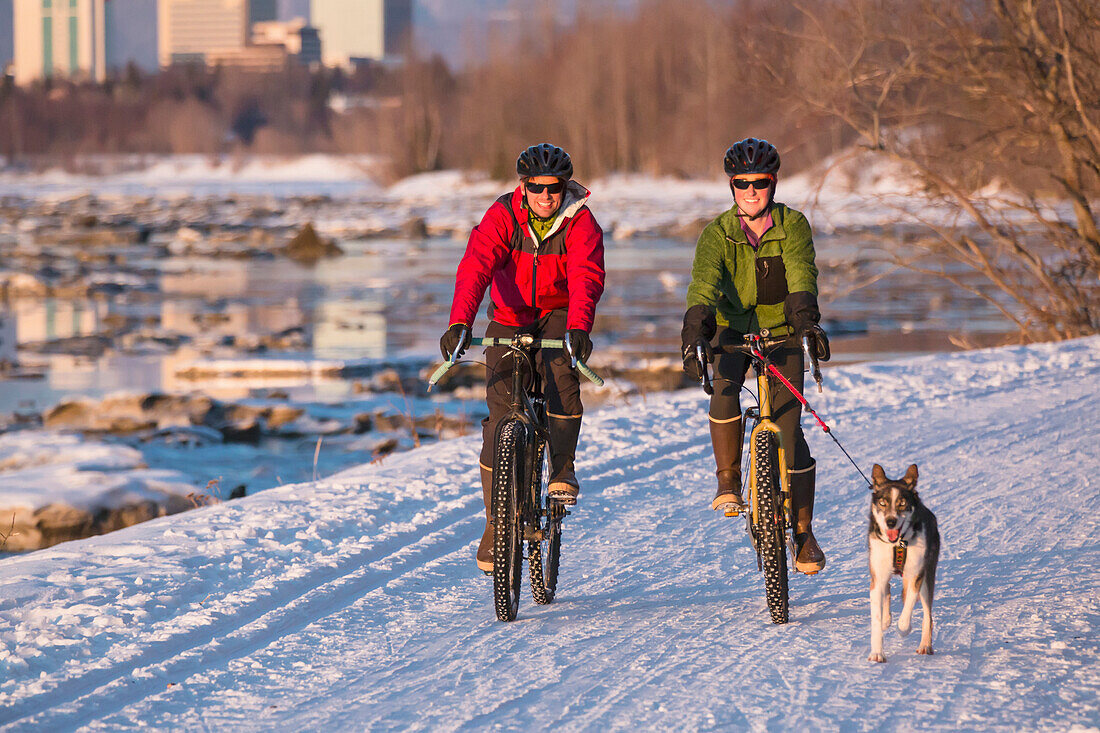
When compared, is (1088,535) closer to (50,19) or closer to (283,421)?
(283,421)

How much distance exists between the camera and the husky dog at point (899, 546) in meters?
4.46

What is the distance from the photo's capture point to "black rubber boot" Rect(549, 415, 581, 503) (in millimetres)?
5473

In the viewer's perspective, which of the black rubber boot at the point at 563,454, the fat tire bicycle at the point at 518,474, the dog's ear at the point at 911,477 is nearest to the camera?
the dog's ear at the point at 911,477

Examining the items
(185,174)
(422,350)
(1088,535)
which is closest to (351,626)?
(1088,535)

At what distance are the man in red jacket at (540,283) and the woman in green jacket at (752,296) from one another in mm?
478

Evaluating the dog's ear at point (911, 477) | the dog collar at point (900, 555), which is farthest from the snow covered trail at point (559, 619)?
the dog's ear at point (911, 477)

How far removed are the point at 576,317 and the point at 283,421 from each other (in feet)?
25.9

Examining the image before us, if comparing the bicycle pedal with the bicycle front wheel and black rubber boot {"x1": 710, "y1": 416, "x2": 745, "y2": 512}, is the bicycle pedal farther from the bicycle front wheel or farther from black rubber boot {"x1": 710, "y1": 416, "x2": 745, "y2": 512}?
the bicycle front wheel

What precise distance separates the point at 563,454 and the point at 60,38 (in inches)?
6395

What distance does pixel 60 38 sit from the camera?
152 m

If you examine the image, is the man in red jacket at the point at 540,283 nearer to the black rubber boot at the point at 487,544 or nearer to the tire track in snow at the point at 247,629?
the black rubber boot at the point at 487,544

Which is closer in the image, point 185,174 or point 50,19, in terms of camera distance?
point 185,174

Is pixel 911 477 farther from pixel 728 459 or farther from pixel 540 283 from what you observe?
pixel 540 283

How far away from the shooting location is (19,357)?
16469mm
